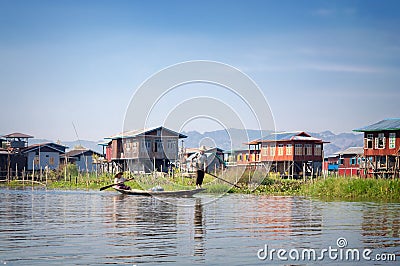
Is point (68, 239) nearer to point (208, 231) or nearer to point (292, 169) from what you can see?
point (208, 231)

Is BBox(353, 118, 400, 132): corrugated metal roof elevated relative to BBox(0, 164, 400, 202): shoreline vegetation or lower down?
elevated

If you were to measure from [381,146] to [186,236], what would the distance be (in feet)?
119

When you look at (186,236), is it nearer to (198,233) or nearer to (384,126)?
(198,233)

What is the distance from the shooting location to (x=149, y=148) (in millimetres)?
56094

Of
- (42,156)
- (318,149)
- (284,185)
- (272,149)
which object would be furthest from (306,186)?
(42,156)

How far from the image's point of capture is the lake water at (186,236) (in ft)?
30.3

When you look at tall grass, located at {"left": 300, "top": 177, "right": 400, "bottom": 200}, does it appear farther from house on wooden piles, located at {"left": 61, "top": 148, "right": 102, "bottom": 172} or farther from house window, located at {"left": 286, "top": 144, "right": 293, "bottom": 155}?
house on wooden piles, located at {"left": 61, "top": 148, "right": 102, "bottom": 172}

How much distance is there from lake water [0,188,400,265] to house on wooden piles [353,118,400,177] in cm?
2768

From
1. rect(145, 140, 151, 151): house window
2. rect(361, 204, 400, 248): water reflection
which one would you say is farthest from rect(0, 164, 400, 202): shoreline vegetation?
rect(145, 140, 151, 151): house window

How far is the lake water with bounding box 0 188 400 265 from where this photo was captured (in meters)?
9.25

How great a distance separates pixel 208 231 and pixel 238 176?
25.8 m

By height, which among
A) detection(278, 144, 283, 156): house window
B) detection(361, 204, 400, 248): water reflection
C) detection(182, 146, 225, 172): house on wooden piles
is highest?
detection(278, 144, 283, 156): house window

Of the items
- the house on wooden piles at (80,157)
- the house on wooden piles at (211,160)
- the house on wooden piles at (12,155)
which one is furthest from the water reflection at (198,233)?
the house on wooden piles at (80,157)

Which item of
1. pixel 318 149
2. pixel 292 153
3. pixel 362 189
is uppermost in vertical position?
pixel 318 149
